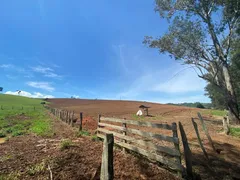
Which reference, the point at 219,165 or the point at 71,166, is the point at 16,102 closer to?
the point at 71,166

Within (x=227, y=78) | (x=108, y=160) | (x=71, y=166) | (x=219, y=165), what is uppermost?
(x=227, y=78)

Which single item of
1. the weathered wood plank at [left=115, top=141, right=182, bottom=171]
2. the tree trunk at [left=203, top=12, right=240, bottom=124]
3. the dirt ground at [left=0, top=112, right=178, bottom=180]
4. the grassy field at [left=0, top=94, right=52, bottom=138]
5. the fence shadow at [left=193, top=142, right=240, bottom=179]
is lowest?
the fence shadow at [left=193, top=142, right=240, bottom=179]

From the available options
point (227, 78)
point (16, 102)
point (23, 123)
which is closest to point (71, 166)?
point (23, 123)

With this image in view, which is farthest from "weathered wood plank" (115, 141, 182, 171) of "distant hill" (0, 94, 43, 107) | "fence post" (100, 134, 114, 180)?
"distant hill" (0, 94, 43, 107)

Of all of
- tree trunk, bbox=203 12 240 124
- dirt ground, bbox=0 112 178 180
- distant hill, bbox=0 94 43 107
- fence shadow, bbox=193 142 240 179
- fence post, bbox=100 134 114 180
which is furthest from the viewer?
distant hill, bbox=0 94 43 107

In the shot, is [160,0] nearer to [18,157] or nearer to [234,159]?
[234,159]

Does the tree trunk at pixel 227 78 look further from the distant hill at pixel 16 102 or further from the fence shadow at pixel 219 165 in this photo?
the distant hill at pixel 16 102

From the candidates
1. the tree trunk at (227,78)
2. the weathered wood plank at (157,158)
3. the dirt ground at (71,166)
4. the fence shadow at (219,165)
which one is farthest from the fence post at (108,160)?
the tree trunk at (227,78)

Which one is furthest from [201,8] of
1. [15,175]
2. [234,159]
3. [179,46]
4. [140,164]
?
[15,175]

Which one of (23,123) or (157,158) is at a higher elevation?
(23,123)

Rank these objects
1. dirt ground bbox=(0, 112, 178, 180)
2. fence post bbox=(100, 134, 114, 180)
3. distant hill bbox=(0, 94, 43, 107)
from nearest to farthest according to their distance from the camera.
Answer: fence post bbox=(100, 134, 114, 180) < dirt ground bbox=(0, 112, 178, 180) < distant hill bbox=(0, 94, 43, 107)

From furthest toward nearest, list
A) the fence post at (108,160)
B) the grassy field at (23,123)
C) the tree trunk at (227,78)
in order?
the tree trunk at (227,78) → the grassy field at (23,123) → the fence post at (108,160)

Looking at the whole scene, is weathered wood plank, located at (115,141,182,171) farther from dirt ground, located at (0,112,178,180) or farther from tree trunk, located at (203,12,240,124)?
tree trunk, located at (203,12,240,124)

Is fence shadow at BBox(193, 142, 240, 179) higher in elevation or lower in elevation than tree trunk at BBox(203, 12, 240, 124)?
lower
